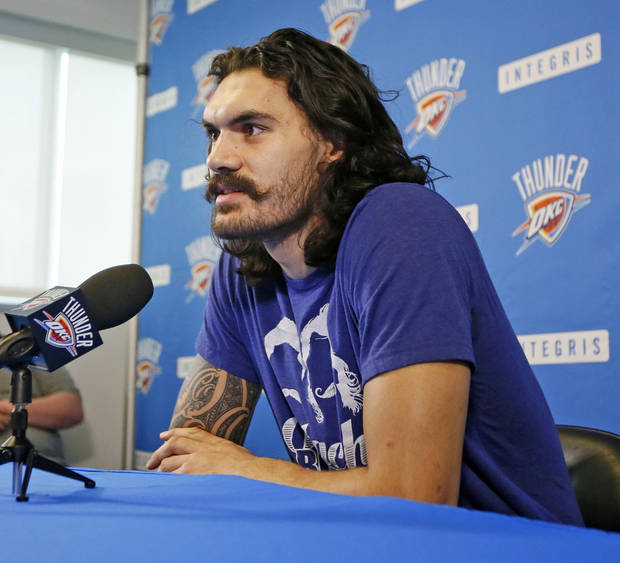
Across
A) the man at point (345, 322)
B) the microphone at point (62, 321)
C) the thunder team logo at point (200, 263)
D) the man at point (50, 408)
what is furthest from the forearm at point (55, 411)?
the microphone at point (62, 321)

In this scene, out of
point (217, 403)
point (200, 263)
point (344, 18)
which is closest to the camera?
point (217, 403)

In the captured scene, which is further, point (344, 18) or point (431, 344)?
point (344, 18)

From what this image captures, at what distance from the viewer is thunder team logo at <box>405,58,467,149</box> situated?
201 cm

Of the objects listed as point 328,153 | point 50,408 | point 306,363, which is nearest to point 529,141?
point 328,153

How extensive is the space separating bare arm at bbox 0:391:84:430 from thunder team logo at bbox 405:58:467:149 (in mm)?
1433

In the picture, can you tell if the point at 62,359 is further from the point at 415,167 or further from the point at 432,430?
the point at 415,167

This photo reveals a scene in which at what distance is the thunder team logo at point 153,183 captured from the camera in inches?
123

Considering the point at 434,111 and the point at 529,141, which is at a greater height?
the point at 434,111

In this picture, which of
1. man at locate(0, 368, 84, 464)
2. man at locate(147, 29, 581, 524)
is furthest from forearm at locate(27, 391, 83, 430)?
man at locate(147, 29, 581, 524)

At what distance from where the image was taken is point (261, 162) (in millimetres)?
1203

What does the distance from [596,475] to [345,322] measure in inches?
15.6

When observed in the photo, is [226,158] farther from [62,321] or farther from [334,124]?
[62,321]

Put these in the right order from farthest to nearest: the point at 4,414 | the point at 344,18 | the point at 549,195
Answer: the point at 344,18 < the point at 4,414 < the point at 549,195

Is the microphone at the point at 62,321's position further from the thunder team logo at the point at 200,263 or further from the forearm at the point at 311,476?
the thunder team logo at the point at 200,263
